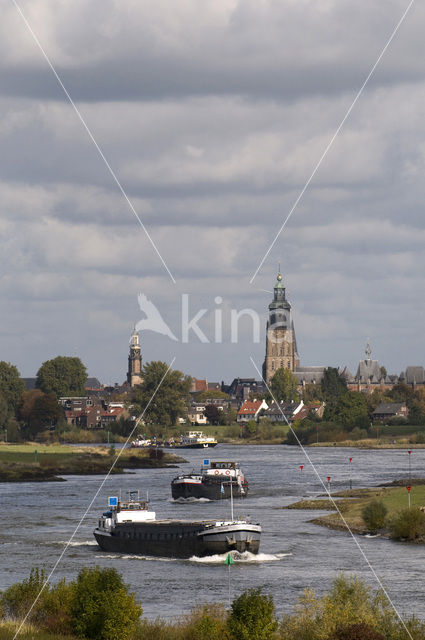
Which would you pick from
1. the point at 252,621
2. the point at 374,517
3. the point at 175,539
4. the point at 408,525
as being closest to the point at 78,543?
the point at 175,539

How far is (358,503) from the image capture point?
9175 cm

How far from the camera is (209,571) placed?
62.7 m

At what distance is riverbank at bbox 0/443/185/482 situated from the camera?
14325 centimetres

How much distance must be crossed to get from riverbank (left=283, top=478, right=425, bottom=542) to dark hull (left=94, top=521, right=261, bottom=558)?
12742 mm

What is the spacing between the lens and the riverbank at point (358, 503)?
265 feet

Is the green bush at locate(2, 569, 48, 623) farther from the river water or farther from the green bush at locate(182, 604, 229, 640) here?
the river water

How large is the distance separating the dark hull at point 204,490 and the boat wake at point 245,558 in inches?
1757

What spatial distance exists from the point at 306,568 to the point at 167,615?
1539cm

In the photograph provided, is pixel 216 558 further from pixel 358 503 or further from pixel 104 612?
pixel 104 612

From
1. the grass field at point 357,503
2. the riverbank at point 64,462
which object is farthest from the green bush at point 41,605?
the riverbank at point 64,462

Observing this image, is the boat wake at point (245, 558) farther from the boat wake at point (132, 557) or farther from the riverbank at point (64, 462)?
the riverbank at point (64, 462)

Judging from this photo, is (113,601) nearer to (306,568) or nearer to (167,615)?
(167,615)

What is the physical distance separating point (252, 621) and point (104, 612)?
17.3ft

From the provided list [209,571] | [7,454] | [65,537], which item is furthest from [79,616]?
[7,454]
